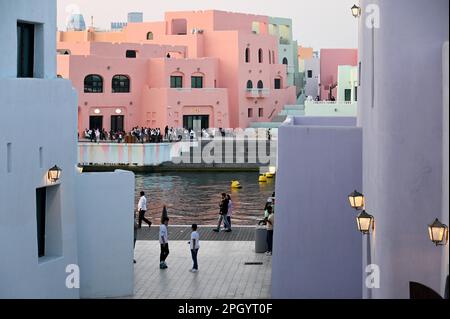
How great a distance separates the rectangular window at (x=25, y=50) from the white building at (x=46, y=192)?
0.5 inches

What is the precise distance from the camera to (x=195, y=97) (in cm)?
5441

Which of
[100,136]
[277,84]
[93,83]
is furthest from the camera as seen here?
[277,84]

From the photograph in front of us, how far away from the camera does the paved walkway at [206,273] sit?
15.3 metres

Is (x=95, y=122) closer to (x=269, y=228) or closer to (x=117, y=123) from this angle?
(x=117, y=123)

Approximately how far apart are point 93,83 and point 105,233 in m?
38.4

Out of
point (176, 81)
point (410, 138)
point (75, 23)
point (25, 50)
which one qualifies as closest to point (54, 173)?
point (25, 50)

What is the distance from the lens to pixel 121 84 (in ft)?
176

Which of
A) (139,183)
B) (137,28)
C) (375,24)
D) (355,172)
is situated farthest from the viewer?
(137,28)

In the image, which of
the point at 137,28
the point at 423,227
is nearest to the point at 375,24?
the point at 423,227

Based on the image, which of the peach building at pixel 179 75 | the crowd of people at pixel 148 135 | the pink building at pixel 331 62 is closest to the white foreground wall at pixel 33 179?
the crowd of people at pixel 148 135

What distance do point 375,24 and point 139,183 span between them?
30.1 m

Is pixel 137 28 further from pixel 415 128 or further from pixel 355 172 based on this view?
pixel 415 128

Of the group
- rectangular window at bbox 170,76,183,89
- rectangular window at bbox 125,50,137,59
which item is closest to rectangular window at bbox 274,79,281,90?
rectangular window at bbox 170,76,183,89

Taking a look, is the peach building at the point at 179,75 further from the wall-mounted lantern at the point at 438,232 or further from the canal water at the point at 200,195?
the wall-mounted lantern at the point at 438,232
